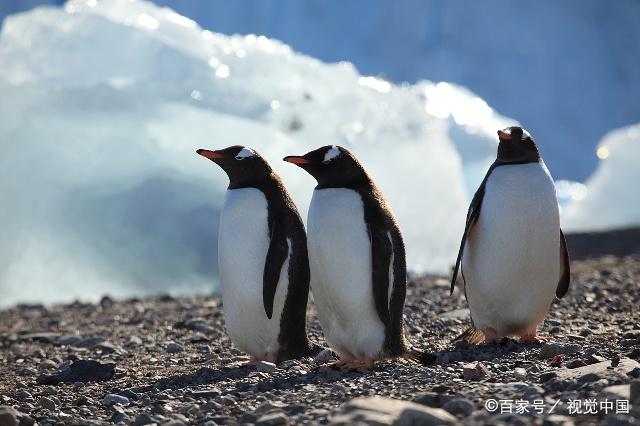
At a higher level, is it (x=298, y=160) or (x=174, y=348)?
(x=298, y=160)

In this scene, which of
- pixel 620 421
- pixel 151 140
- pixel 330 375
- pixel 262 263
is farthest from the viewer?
pixel 151 140

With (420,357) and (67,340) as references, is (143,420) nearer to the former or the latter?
(420,357)

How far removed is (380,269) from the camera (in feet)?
12.4

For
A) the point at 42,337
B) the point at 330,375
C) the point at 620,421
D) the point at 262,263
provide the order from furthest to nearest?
the point at 42,337
the point at 262,263
the point at 330,375
the point at 620,421

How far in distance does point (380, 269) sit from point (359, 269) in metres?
0.08

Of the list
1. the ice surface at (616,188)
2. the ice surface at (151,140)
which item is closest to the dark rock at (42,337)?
the ice surface at (151,140)

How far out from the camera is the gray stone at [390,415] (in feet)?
7.63

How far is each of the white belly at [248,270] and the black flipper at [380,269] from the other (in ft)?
1.52

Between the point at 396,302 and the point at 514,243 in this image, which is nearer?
the point at 396,302

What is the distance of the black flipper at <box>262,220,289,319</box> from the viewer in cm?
398

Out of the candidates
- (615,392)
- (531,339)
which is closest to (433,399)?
(615,392)

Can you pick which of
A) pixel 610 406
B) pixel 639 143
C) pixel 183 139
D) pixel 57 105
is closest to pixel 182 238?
pixel 183 139

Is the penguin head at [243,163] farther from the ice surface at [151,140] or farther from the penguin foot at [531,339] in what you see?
the ice surface at [151,140]

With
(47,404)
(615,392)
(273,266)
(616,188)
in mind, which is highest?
(616,188)
